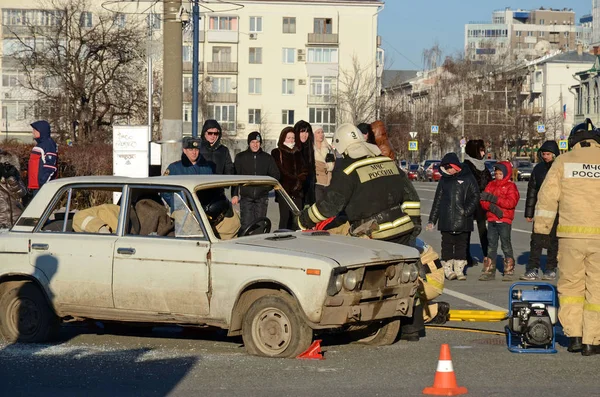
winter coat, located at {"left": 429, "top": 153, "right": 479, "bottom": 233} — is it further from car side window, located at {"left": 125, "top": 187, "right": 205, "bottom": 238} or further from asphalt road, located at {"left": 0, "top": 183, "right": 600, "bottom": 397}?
car side window, located at {"left": 125, "top": 187, "right": 205, "bottom": 238}

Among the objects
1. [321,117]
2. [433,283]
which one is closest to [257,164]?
[433,283]

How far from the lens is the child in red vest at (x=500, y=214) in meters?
16.3

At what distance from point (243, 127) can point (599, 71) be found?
34.0 meters

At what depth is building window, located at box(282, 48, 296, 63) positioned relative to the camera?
9950cm

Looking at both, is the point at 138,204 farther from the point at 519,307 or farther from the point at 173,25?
the point at 173,25

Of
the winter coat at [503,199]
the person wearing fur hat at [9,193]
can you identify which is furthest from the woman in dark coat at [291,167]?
the person wearing fur hat at [9,193]

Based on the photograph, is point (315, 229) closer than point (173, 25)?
Yes

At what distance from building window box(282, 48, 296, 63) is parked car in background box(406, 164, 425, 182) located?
18.5m

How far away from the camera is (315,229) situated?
10812mm

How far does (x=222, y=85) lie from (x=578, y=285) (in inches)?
3620

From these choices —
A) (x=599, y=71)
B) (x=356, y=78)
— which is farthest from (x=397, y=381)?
(x=599, y=71)

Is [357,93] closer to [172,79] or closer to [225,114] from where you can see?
[225,114]

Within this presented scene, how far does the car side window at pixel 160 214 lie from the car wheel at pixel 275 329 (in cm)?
91

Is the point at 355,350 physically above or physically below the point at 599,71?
below
